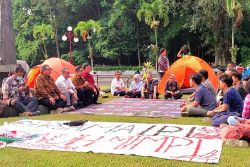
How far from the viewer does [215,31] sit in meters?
22.8

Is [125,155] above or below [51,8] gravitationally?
below

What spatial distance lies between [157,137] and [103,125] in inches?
58.8

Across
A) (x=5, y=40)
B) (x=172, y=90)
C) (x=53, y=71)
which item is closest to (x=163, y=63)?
(x=172, y=90)

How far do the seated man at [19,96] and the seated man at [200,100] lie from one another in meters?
3.80

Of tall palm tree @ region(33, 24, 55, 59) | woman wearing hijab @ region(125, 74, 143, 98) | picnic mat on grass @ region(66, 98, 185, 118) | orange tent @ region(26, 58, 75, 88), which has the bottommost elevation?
picnic mat on grass @ region(66, 98, 185, 118)

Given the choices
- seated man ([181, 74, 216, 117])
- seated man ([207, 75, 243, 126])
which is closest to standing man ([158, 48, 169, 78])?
seated man ([181, 74, 216, 117])

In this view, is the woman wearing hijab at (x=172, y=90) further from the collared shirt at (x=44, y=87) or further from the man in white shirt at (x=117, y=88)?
the collared shirt at (x=44, y=87)

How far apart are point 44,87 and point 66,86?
2.65 feet

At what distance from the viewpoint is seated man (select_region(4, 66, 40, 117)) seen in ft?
25.1

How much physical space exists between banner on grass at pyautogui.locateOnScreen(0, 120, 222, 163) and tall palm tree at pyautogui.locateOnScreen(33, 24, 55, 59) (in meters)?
25.4

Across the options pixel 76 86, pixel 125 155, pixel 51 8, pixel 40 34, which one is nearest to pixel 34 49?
pixel 40 34

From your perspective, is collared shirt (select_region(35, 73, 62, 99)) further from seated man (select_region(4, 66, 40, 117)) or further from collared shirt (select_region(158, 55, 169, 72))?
collared shirt (select_region(158, 55, 169, 72))

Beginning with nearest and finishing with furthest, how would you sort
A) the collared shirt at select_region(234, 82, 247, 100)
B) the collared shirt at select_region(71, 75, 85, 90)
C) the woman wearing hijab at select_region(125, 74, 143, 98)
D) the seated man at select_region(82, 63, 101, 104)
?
the collared shirt at select_region(234, 82, 247, 100)
the collared shirt at select_region(71, 75, 85, 90)
the seated man at select_region(82, 63, 101, 104)
the woman wearing hijab at select_region(125, 74, 143, 98)

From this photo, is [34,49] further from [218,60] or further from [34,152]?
[34,152]
